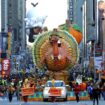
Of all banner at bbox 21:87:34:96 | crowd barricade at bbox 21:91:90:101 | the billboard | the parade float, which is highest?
the parade float

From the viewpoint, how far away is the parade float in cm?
5009

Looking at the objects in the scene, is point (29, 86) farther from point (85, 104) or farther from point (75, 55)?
point (75, 55)

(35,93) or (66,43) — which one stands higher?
(66,43)

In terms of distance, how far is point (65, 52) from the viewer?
50469 mm

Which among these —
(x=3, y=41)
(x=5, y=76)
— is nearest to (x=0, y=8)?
(x=3, y=41)

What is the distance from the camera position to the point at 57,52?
49.7 metres

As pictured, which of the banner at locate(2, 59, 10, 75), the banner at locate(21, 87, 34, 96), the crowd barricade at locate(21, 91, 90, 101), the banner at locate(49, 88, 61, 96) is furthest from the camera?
the banner at locate(2, 59, 10, 75)

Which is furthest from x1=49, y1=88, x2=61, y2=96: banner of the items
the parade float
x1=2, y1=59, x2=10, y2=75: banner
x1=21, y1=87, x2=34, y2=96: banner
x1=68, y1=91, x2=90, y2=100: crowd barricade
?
x1=2, y1=59, x2=10, y2=75: banner

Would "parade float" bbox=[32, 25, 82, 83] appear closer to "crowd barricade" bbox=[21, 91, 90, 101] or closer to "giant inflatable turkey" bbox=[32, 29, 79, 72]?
"giant inflatable turkey" bbox=[32, 29, 79, 72]

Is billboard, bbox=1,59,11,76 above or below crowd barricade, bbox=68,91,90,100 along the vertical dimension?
above

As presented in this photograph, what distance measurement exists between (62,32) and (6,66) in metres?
8.34

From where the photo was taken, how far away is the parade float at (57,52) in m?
50.1

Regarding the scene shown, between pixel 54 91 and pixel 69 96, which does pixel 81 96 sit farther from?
pixel 54 91

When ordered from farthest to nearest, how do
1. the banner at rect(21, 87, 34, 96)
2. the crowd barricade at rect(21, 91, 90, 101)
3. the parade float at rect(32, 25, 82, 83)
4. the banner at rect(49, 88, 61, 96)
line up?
the parade float at rect(32, 25, 82, 83)
the crowd barricade at rect(21, 91, 90, 101)
the banner at rect(21, 87, 34, 96)
the banner at rect(49, 88, 61, 96)
